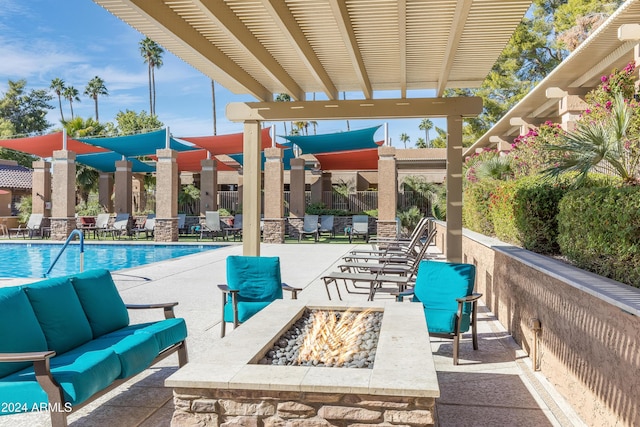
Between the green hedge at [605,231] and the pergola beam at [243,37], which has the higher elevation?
the pergola beam at [243,37]

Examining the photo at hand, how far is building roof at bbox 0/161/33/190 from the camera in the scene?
92.6ft

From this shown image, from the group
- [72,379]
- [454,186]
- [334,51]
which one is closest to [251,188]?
[334,51]

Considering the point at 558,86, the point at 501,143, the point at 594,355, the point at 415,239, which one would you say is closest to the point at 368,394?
the point at 594,355

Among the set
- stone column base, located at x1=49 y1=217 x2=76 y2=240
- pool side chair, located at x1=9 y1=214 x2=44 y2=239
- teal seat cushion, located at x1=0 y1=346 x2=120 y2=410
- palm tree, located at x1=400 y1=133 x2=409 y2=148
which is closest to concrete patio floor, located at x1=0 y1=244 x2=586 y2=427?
teal seat cushion, located at x1=0 y1=346 x2=120 y2=410

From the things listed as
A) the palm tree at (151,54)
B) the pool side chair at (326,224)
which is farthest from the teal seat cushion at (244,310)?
the palm tree at (151,54)

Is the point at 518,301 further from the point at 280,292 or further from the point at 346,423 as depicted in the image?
the point at 346,423

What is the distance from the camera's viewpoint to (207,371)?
2660 millimetres

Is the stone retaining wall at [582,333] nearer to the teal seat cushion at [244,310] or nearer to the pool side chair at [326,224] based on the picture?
the teal seat cushion at [244,310]

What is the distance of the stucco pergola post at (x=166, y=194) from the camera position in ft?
60.5

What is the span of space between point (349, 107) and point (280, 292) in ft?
8.73

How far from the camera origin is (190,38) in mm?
4863

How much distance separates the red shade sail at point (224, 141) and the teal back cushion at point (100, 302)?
14571mm

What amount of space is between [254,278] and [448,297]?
197cm

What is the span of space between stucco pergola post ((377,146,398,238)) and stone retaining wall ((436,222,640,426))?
42.2 ft
